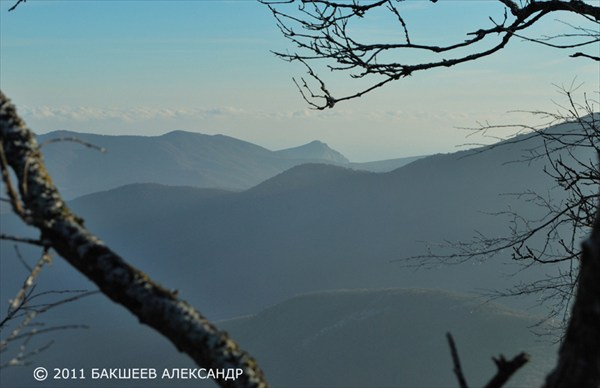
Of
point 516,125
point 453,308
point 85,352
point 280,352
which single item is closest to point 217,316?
point 85,352

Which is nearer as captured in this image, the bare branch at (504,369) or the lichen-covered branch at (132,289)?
the bare branch at (504,369)

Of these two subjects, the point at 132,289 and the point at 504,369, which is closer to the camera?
the point at 504,369

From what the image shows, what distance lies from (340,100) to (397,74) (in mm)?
630

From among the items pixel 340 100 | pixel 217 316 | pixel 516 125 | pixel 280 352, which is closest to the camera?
pixel 340 100

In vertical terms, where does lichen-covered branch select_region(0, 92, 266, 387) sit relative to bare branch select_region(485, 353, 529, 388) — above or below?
above

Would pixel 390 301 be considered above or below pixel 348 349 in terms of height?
above

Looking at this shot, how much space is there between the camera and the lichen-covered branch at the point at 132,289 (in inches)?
93.2

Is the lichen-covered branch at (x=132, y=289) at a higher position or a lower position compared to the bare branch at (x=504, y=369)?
higher

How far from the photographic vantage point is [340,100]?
6.37 meters

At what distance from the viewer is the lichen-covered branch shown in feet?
Result: 7.77

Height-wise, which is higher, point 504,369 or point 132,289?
point 132,289

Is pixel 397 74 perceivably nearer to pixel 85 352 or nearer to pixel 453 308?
pixel 453 308

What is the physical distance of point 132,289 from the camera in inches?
93.8

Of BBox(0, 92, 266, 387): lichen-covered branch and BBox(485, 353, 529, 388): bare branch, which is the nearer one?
BBox(485, 353, 529, 388): bare branch
